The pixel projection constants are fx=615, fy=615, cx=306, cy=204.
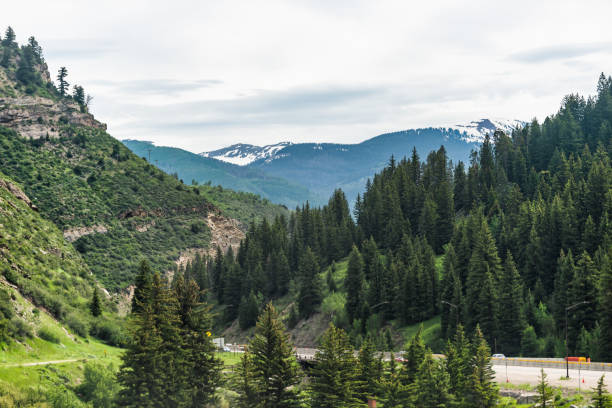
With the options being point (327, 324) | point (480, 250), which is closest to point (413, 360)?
point (480, 250)

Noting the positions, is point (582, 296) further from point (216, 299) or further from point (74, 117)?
point (74, 117)

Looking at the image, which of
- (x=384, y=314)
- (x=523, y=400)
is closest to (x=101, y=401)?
(x=523, y=400)

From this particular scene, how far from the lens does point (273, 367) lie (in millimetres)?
54750

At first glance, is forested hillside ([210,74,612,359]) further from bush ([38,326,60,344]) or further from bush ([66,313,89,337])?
bush ([38,326,60,344])

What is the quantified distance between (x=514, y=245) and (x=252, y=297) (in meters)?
58.0

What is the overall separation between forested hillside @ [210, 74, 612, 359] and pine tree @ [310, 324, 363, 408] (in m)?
37.0

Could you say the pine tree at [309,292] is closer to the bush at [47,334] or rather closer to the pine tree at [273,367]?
the pine tree at [273,367]

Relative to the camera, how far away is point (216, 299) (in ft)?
536

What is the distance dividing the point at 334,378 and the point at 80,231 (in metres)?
109

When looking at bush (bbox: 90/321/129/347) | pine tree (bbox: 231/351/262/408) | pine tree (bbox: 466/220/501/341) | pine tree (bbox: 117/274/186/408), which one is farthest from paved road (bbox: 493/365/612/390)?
bush (bbox: 90/321/129/347)

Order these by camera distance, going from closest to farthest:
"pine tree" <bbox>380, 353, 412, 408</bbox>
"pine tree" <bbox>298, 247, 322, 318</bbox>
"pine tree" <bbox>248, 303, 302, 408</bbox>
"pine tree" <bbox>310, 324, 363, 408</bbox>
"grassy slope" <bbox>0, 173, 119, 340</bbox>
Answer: "pine tree" <bbox>380, 353, 412, 408</bbox>
"pine tree" <bbox>248, 303, 302, 408</bbox>
"pine tree" <bbox>310, 324, 363, 408</bbox>
"grassy slope" <bbox>0, 173, 119, 340</bbox>
"pine tree" <bbox>298, 247, 322, 318</bbox>

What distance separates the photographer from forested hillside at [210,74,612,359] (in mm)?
93375

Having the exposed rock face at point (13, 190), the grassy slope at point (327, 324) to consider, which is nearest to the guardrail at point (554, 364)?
the grassy slope at point (327, 324)

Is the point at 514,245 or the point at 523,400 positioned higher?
the point at 514,245
